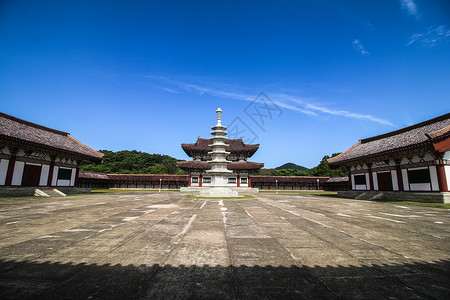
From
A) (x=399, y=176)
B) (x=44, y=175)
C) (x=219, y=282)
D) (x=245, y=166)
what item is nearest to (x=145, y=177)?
(x=44, y=175)

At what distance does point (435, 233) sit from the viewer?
6.79 m

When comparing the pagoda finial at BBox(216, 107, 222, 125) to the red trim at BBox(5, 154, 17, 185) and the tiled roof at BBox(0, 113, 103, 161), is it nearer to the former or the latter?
the tiled roof at BBox(0, 113, 103, 161)

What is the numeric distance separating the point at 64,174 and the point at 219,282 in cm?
3048

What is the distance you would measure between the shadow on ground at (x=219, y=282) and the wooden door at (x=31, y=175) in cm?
2358

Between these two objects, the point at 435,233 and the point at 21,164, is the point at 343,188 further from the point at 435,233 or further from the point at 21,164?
the point at 21,164

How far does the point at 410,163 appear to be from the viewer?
2034cm

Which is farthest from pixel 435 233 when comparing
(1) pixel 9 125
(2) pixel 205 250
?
(1) pixel 9 125

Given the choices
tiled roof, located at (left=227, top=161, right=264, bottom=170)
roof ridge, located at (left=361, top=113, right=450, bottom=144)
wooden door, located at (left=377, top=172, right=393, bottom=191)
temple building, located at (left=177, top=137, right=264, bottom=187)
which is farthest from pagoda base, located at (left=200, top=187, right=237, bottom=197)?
roof ridge, located at (left=361, top=113, right=450, bottom=144)

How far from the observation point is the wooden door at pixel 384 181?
22.6 meters

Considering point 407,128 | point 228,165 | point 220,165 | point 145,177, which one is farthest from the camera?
point 145,177

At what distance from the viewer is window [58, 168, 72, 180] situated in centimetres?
2521

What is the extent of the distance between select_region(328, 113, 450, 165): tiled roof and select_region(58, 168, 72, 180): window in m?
36.3

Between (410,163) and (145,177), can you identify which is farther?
(145,177)

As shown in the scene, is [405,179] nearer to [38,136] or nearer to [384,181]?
[384,181]
